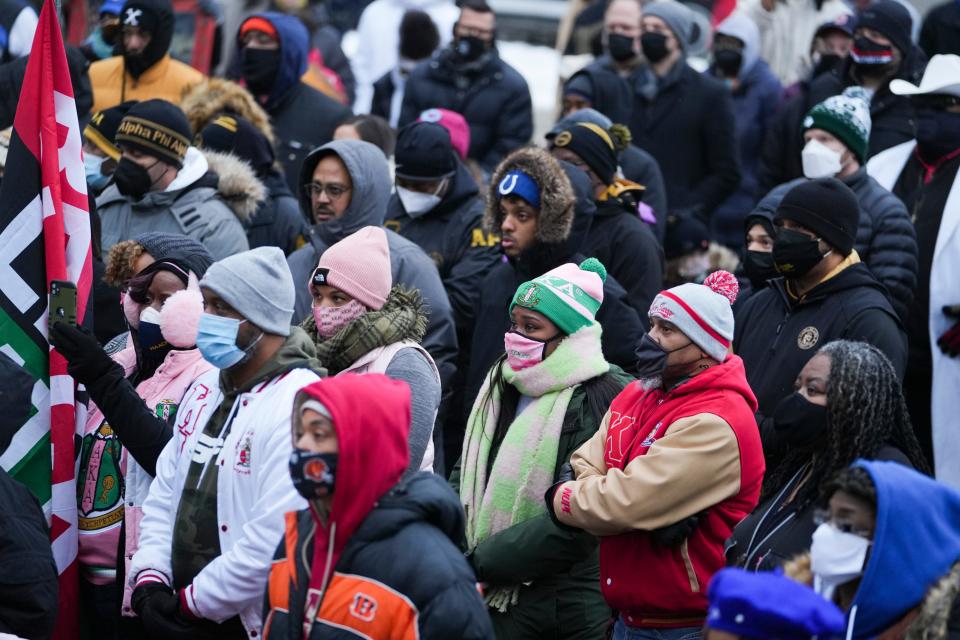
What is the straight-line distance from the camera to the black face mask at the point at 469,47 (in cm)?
1034

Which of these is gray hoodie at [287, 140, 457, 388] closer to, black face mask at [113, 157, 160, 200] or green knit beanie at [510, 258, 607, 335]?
black face mask at [113, 157, 160, 200]

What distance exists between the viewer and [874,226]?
709 centimetres

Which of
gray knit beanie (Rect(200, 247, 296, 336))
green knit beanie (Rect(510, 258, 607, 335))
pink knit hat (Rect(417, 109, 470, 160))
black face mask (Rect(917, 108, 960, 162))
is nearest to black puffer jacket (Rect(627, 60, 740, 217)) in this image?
pink knit hat (Rect(417, 109, 470, 160))

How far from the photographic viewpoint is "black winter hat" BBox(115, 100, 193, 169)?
24.4ft

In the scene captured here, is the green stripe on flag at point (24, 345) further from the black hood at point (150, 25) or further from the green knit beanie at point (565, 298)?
the black hood at point (150, 25)

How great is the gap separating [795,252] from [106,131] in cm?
410

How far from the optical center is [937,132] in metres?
7.73

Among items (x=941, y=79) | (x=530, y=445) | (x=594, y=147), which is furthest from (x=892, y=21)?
(x=530, y=445)

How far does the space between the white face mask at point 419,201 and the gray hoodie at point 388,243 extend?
2.30 ft

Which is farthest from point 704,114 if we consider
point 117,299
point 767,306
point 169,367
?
point 169,367

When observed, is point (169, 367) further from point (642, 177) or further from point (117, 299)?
point (642, 177)

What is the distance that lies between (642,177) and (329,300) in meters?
3.55

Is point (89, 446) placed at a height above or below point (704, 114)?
above

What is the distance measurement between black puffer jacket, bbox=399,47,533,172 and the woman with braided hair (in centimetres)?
568
